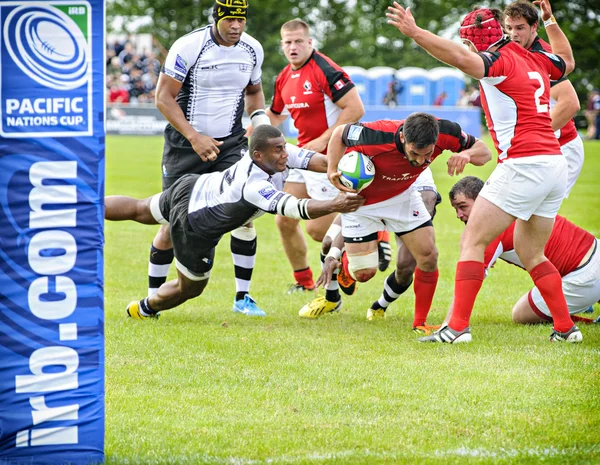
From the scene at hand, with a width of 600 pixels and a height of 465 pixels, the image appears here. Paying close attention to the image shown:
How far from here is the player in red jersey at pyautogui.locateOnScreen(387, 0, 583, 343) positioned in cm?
637

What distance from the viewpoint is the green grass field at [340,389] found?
4.27 m

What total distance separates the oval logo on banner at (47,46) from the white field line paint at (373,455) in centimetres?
170

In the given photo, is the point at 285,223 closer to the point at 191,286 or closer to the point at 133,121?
the point at 191,286

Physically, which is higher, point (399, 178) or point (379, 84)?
point (399, 178)

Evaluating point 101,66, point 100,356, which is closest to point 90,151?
point 101,66

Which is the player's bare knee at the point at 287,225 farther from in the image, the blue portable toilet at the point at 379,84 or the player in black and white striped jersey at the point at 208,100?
the blue portable toilet at the point at 379,84

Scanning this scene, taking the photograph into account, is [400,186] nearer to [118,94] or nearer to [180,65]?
[180,65]

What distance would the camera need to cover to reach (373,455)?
13.7 ft

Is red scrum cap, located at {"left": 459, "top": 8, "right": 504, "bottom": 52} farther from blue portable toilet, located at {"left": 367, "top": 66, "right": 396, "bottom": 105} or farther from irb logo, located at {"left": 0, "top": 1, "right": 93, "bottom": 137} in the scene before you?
blue portable toilet, located at {"left": 367, "top": 66, "right": 396, "bottom": 105}

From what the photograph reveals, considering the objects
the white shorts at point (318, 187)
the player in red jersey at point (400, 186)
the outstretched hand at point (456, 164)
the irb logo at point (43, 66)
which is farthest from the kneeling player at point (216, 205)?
the irb logo at point (43, 66)

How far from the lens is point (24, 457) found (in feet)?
12.7

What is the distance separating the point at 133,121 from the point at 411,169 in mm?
30511

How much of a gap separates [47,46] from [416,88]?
4179 centimetres

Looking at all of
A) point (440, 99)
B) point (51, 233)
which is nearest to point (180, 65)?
point (51, 233)
